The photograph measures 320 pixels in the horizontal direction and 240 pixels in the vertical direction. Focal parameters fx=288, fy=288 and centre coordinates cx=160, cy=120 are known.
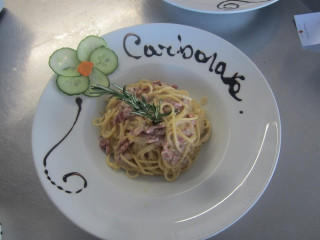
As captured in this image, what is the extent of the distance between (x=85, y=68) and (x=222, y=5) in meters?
1.05

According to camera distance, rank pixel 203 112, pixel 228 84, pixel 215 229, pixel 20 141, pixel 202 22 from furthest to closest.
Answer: pixel 202 22, pixel 20 141, pixel 203 112, pixel 228 84, pixel 215 229

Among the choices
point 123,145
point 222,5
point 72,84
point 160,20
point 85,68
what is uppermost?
point 160,20

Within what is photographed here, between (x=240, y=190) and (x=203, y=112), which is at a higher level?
(x=203, y=112)

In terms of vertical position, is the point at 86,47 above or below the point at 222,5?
below

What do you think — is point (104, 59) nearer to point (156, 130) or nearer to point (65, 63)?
point (65, 63)

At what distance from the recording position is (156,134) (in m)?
1.67

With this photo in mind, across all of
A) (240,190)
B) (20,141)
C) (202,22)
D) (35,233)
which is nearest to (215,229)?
(240,190)

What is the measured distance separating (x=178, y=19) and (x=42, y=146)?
61.6 inches

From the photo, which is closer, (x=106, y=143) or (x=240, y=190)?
(x=240, y=190)

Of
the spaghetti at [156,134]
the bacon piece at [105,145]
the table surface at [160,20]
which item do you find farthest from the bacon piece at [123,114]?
the table surface at [160,20]

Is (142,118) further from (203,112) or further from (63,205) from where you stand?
(63,205)

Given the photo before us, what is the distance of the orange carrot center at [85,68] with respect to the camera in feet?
5.74

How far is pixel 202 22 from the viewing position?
2402 mm

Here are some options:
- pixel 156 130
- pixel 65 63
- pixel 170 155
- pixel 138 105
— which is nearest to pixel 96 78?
pixel 65 63
